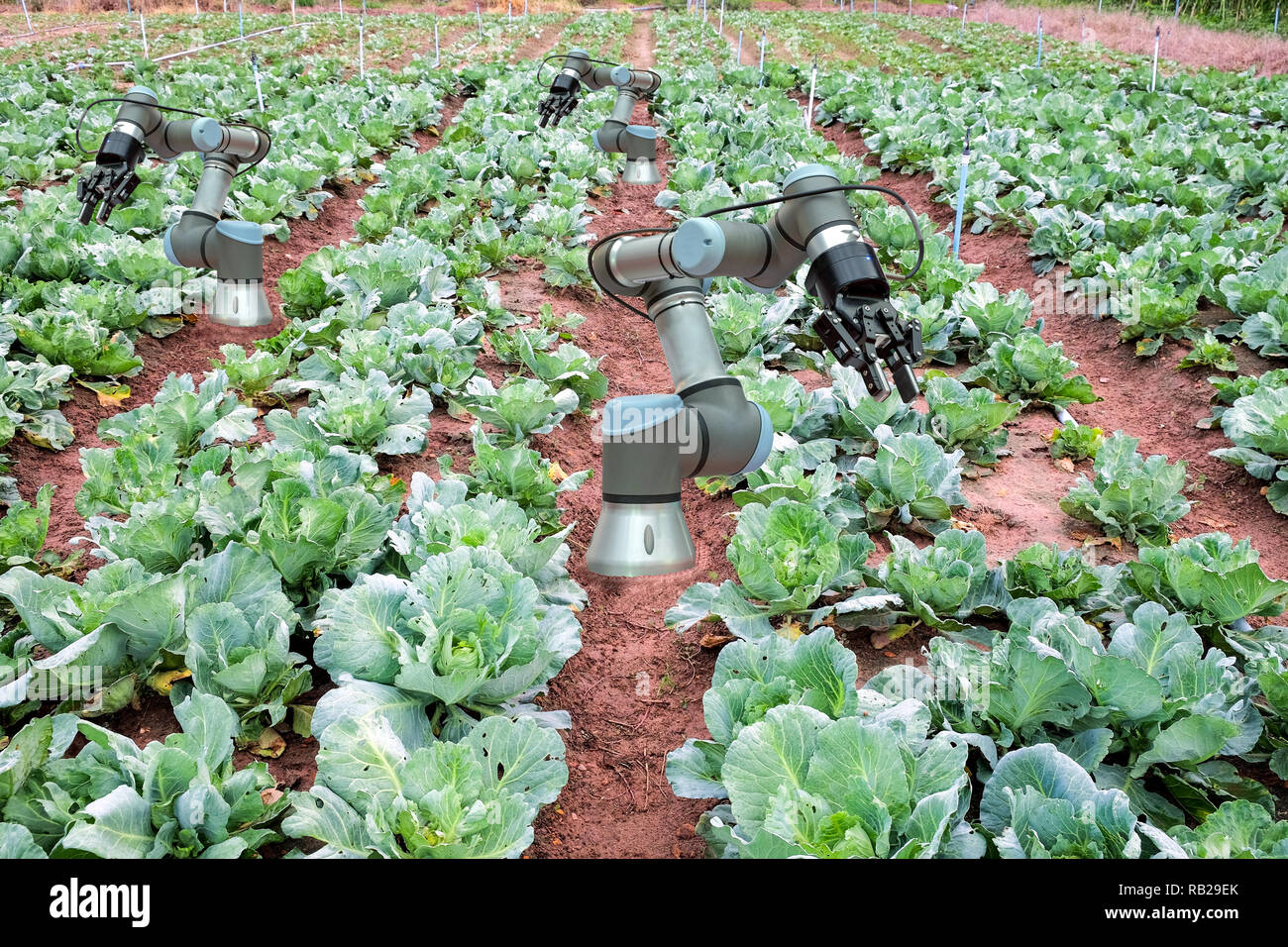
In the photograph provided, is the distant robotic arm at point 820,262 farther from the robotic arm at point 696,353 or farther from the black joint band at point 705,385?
the black joint band at point 705,385

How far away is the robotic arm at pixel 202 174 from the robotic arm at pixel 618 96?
2.72m

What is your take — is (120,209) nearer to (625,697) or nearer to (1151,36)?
(625,697)

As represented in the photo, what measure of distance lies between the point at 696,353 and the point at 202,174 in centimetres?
390

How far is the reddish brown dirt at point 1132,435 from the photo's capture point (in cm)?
376

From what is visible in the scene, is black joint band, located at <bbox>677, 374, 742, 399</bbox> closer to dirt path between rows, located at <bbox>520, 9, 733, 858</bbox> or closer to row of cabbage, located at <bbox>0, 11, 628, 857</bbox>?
row of cabbage, located at <bbox>0, 11, 628, 857</bbox>

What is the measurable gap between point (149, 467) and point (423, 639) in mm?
1647

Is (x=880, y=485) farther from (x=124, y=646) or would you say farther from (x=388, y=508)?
(x=124, y=646)

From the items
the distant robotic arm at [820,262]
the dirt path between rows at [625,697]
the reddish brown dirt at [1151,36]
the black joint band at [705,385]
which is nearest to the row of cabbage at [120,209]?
the dirt path between rows at [625,697]

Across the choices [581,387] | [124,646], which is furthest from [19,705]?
[581,387]

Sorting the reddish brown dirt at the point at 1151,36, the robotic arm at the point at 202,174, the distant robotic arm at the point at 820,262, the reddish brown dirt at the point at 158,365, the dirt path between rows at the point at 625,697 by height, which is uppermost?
the distant robotic arm at the point at 820,262

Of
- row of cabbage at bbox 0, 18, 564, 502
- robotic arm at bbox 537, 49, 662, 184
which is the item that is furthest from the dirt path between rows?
robotic arm at bbox 537, 49, 662, 184

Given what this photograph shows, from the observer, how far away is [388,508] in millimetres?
2998

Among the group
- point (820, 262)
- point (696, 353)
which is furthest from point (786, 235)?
point (696, 353)

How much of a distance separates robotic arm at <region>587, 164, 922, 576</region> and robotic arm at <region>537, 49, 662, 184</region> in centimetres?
458
